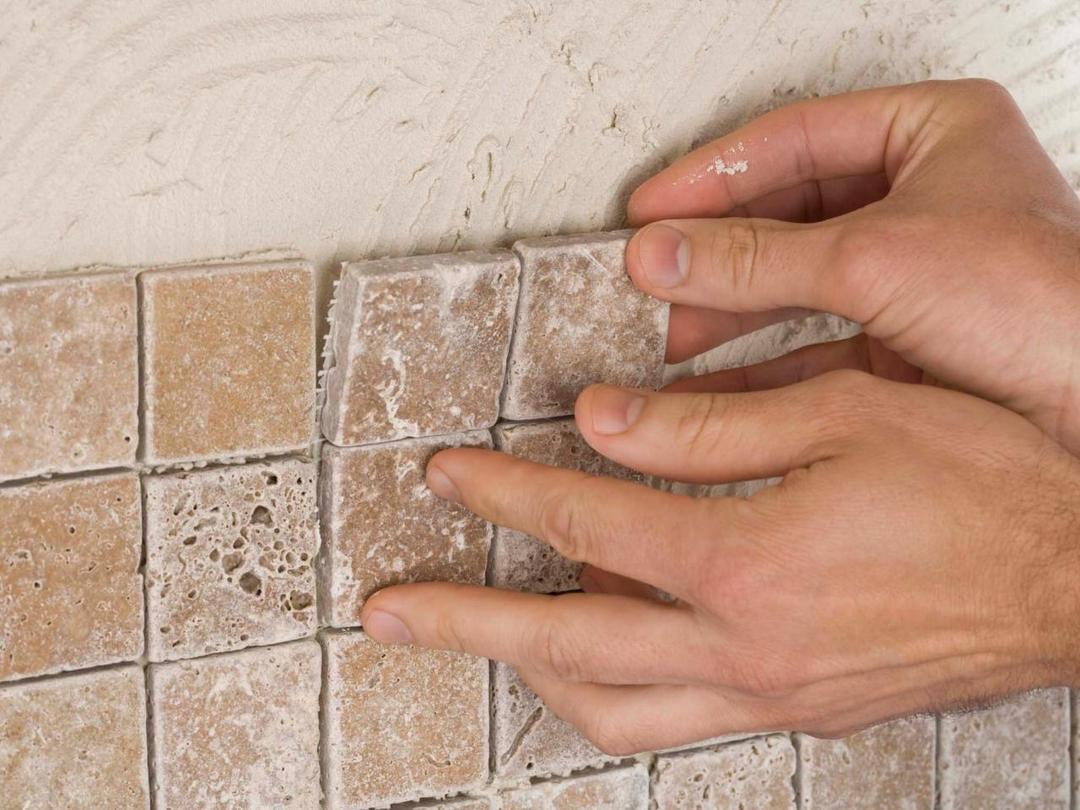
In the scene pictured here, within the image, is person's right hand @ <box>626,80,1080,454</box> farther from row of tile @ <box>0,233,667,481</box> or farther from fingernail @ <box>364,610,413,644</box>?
fingernail @ <box>364,610,413,644</box>

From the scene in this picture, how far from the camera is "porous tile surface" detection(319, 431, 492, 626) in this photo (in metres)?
1.25

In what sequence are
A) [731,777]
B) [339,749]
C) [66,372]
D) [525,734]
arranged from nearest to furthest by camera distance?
[66,372] → [339,749] → [525,734] → [731,777]

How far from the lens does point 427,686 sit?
1360 mm

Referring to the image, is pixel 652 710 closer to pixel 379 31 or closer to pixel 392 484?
pixel 392 484

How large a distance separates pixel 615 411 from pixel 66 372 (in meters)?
0.49

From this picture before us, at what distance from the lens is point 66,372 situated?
112cm

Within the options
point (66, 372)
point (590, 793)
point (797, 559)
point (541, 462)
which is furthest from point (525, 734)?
point (66, 372)

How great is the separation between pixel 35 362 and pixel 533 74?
52 centimetres

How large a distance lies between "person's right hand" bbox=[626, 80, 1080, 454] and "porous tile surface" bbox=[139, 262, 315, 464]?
13.3 inches

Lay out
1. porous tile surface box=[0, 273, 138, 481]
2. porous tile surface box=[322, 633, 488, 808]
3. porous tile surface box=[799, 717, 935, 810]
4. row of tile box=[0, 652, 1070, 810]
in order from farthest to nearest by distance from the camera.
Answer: porous tile surface box=[799, 717, 935, 810], porous tile surface box=[322, 633, 488, 808], row of tile box=[0, 652, 1070, 810], porous tile surface box=[0, 273, 138, 481]

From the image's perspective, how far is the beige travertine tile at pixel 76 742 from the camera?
118 centimetres

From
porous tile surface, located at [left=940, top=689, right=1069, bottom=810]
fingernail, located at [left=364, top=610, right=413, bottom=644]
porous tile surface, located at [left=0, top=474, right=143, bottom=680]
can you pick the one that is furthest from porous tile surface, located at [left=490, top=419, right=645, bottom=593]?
porous tile surface, located at [left=940, top=689, right=1069, bottom=810]

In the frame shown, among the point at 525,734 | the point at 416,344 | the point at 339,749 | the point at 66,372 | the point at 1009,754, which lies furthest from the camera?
the point at 1009,754

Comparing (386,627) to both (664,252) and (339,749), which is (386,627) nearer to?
(339,749)
